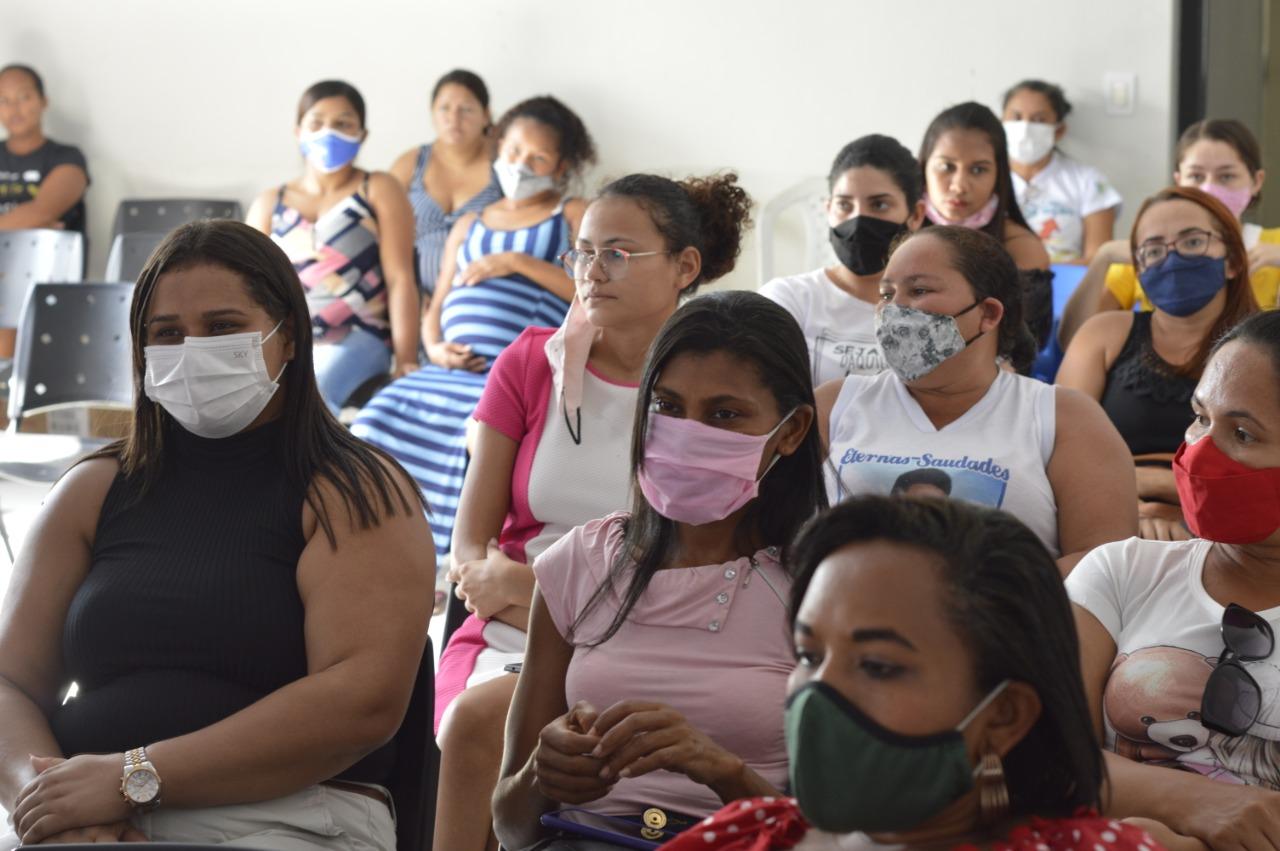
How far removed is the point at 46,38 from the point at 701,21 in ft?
10.1

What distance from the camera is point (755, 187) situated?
6016mm

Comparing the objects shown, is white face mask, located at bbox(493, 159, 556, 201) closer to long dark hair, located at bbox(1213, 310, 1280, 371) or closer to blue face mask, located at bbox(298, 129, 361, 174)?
blue face mask, located at bbox(298, 129, 361, 174)

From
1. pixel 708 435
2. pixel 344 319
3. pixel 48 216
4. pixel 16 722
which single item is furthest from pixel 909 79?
pixel 16 722

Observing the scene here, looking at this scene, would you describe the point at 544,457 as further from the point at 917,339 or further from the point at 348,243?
the point at 348,243

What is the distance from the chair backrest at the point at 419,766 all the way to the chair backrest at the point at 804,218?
4153 millimetres

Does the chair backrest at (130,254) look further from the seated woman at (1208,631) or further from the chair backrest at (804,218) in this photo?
the seated woman at (1208,631)

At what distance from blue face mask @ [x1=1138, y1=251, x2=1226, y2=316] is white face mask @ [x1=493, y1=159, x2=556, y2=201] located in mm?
2480

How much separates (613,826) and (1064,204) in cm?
425

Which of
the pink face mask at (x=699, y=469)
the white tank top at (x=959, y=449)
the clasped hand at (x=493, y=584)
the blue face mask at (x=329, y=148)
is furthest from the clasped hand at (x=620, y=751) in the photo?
the blue face mask at (x=329, y=148)

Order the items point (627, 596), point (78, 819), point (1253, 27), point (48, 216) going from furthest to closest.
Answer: point (48, 216), point (1253, 27), point (627, 596), point (78, 819)

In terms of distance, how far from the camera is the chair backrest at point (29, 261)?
19.3 ft

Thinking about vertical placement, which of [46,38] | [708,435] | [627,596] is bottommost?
[627,596]

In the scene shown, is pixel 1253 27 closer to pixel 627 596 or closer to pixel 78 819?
pixel 627 596

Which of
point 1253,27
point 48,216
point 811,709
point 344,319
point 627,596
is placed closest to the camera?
point 811,709
